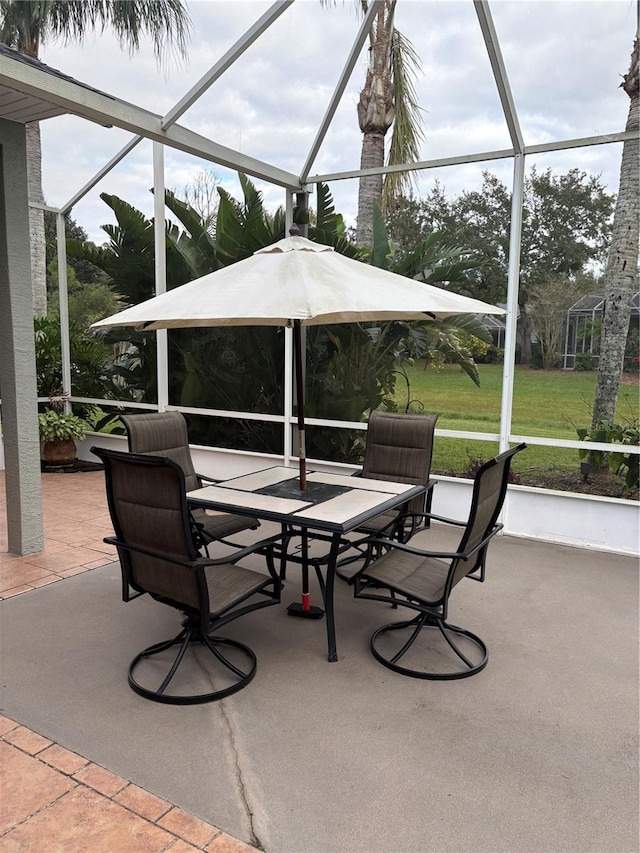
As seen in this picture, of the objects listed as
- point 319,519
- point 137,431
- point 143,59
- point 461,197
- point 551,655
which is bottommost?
point 551,655

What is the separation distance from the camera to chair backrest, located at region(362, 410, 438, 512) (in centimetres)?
457

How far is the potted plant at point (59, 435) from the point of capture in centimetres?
791

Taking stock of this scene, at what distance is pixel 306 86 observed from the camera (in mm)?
5820

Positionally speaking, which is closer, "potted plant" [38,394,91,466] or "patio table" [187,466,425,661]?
"patio table" [187,466,425,661]

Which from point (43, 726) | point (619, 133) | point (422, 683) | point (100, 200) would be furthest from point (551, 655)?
point (100, 200)

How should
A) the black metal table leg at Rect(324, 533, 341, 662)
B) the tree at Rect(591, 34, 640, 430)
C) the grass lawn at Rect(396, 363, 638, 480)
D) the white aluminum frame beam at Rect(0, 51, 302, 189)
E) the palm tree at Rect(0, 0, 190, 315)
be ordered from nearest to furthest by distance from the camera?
the black metal table leg at Rect(324, 533, 341, 662), the white aluminum frame beam at Rect(0, 51, 302, 189), the tree at Rect(591, 34, 640, 430), the grass lawn at Rect(396, 363, 638, 480), the palm tree at Rect(0, 0, 190, 315)

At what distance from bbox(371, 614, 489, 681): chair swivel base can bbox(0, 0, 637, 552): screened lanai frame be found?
2481 mm

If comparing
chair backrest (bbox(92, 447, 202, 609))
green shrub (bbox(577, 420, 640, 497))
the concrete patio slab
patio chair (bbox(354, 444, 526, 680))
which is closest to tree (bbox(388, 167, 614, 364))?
green shrub (bbox(577, 420, 640, 497))

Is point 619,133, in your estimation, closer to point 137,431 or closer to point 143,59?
point 137,431

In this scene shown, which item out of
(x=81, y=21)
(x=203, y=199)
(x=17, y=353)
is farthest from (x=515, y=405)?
(x=81, y=21)

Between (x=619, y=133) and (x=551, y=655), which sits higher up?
Answer: (x=619, y=133)

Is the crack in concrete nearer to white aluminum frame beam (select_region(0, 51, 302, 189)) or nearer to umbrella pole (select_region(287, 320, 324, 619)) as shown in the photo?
umbrella pole (select_region(287, 320, 324, 619))

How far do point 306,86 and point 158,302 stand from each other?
355 centimetres

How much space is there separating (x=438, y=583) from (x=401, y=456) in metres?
1.50
